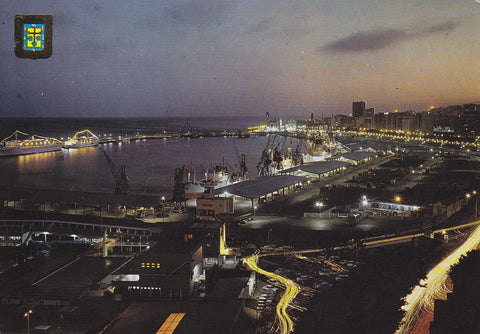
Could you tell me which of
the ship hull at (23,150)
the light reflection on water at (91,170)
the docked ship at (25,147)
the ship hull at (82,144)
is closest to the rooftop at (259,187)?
the light reflection on water at (91,170)

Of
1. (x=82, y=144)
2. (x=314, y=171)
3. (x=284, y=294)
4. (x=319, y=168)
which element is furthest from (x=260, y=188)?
(x=82, y=144)

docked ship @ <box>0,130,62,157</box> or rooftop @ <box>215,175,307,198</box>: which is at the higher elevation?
docked ship @ <box>0,130,62,157</box>

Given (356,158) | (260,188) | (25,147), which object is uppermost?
(25,147)

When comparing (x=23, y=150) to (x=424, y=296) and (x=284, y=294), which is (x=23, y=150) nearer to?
(x=284, y=294)

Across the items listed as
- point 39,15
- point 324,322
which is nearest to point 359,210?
point 324,322

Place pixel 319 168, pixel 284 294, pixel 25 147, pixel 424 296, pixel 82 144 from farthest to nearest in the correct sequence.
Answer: pixel 82 144
pixel 25 147
pixel 319 168
pixel 284 294
pixel 424 296

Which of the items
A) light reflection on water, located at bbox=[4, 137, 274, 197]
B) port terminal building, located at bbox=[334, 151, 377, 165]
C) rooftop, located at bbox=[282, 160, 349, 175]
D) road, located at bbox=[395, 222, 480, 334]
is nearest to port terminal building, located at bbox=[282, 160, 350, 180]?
rooftop, located at bbox=[282, 160, 349, 175]

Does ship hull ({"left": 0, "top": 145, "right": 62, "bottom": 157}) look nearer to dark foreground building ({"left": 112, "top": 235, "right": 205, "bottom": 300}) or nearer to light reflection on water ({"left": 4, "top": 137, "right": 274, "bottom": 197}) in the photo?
light reflection on water ({"left": 4, "top": 137, "right": 274, "bottom": 197})

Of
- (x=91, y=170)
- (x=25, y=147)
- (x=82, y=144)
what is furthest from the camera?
(x=82, y=144)
